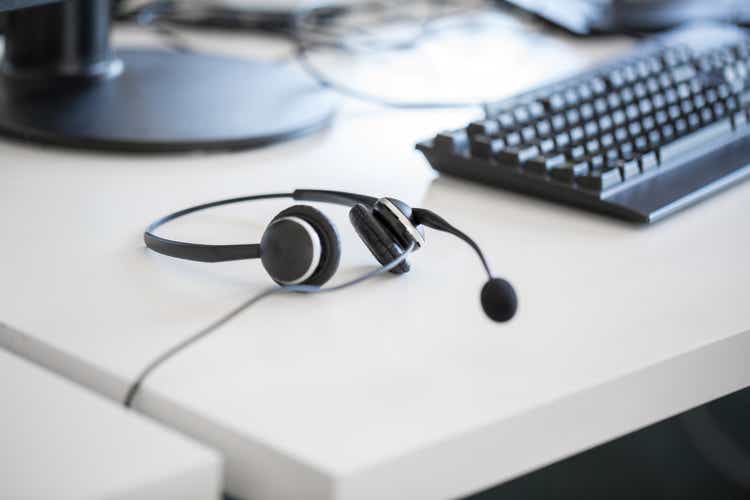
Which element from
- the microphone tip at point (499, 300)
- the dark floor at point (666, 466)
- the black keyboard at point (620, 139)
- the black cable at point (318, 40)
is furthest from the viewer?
the dark floor at point (666, 466)

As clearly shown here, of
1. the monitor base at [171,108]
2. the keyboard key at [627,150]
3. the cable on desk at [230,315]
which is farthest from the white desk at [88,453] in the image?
the keyboard key at [627,150]

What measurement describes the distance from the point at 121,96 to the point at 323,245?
386 millimetres

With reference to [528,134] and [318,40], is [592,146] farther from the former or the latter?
[318,40]

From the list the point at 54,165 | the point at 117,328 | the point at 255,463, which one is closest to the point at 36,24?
the point at 54,165

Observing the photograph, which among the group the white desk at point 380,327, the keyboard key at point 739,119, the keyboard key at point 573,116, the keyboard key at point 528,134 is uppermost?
the keyboard key at point 573,116

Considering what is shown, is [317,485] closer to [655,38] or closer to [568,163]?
[568,163]

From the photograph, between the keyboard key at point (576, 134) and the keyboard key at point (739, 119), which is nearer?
the keyboard key at point (576, 134)

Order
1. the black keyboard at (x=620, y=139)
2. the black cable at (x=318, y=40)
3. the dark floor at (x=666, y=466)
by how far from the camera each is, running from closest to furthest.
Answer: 1. the black keyboard at (x=620, y=139)
2. the black cable at (x=318, y=40)
3. the dark floor at (x=666, y=466)

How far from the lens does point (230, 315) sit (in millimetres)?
534

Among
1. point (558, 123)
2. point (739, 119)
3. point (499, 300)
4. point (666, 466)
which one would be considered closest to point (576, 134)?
point (558, 123)

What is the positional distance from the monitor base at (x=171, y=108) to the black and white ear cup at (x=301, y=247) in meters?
0.26

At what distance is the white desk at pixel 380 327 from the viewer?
44 cm

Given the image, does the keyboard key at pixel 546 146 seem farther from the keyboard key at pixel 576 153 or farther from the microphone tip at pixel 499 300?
the microphone tip at pixel 499 300

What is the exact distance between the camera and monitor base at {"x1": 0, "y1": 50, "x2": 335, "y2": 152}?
0.78 meters
